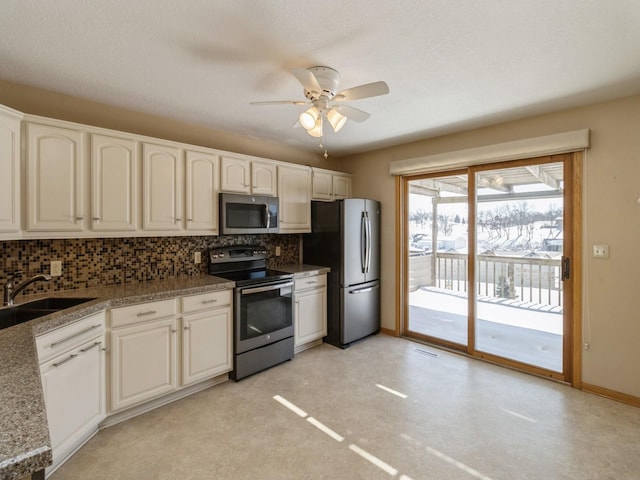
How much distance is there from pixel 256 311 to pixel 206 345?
542 millimetres

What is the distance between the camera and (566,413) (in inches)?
97.0

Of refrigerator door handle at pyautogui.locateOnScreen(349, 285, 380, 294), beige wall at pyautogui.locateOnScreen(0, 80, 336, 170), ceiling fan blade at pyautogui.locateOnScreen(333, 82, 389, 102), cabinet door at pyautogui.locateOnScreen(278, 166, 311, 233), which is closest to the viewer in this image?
ceiling fan blade at pyautogui.locateOnScreen(333, 82, 389, 102)

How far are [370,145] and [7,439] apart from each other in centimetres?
406

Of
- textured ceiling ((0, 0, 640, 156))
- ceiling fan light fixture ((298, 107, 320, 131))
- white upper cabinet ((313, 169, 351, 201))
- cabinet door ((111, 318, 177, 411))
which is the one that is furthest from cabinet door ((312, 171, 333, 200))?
cabinet door ((111, 318, 177, 411))

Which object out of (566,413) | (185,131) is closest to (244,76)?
(185,131)

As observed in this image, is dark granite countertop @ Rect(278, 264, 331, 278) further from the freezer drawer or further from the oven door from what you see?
the freezer drawer

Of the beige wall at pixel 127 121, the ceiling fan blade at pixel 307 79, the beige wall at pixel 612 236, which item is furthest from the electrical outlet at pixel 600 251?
the beige wall at pixel 127 121

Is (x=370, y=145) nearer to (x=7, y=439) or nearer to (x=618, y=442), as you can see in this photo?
(x=618, y=442)

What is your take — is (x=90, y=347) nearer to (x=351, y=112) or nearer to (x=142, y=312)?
(x=142, y=312)

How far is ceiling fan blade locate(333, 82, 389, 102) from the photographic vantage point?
6.21 feet

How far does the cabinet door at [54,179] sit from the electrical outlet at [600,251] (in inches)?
166

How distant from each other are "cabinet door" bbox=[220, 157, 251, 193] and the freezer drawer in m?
1.65

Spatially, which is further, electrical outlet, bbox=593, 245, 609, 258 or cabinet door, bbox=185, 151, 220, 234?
cabinet door, bbox=185, 151, 220, 234

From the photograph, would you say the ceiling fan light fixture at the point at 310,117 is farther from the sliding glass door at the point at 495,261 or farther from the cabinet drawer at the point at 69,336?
the sliding glass door at the point at 495,261
